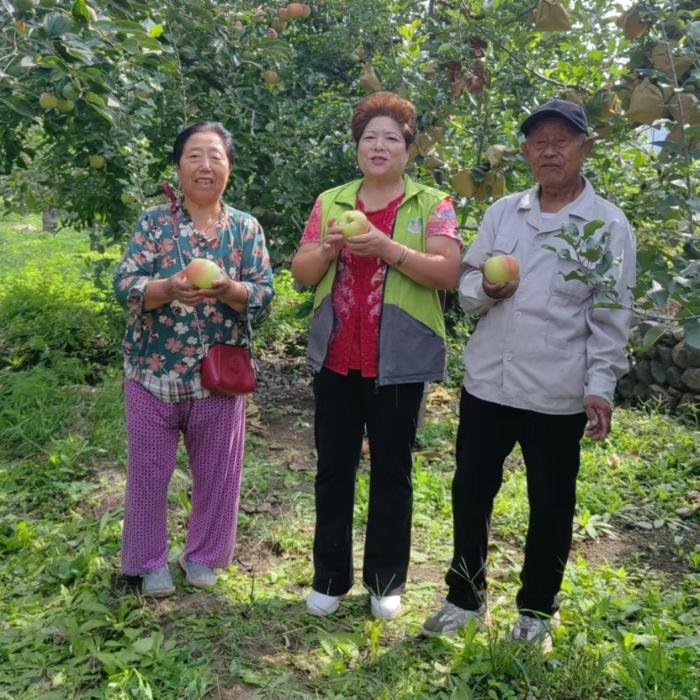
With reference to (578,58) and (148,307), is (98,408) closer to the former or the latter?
(148,307)

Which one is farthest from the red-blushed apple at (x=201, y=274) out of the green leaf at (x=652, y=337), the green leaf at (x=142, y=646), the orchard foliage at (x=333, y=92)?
the green leaf at (x=652, y=337)

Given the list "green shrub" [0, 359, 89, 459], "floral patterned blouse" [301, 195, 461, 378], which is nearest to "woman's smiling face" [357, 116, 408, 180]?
"floral patterned blouse" [301, 195, 461, 378]

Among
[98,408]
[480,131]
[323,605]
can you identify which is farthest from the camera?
[98,408]

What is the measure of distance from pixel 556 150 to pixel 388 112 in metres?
0.51

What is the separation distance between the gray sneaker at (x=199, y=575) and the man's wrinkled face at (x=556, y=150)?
1683 mm

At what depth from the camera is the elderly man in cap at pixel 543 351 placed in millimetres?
2014

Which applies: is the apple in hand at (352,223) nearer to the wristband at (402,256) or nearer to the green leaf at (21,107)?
the wristband at (402,256)

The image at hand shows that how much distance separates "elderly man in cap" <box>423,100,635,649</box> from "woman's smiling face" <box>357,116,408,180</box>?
1.07 feet

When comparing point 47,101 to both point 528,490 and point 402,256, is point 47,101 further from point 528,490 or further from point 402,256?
point 528,490

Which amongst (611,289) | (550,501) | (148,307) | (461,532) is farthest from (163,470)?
(611,289)

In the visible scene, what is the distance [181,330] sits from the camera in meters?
2.41

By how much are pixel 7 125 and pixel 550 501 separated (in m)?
3.32

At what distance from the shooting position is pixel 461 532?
2311 mm

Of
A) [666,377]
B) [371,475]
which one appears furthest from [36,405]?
[666,377]
